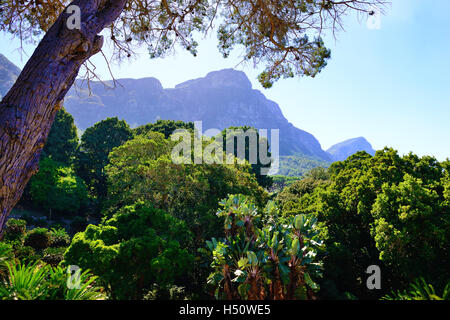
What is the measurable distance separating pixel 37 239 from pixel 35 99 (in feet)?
49.8

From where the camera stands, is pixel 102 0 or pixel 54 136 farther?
pixel 54 136

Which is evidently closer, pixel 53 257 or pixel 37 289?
pixel 37 289

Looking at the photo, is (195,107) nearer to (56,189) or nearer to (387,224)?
(56,189)

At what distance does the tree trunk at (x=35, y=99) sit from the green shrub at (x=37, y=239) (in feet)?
47.7

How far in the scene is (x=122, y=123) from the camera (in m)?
28.0

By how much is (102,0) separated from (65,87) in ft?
5.27

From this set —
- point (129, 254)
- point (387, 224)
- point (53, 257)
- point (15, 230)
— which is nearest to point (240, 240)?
point (129, 254)

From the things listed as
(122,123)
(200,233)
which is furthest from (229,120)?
(200,233)

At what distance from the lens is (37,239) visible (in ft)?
43.8

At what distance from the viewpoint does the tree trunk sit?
2245 millimetres

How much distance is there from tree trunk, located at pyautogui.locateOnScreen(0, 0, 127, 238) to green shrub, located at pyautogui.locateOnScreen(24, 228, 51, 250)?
14.5 m

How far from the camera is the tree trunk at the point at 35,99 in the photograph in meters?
2.24

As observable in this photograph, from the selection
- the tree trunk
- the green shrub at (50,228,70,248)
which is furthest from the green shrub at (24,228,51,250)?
the tree trunk
